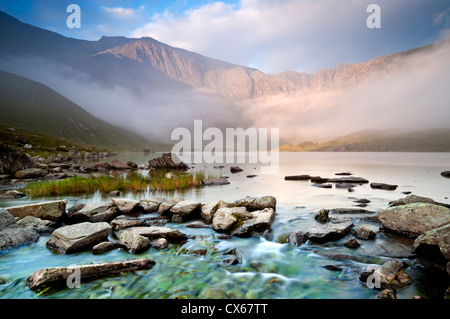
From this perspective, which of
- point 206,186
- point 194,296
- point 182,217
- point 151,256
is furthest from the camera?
point 206,186

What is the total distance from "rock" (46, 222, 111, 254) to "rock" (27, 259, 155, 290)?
2381 mm

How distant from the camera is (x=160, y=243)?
9758 millimetres

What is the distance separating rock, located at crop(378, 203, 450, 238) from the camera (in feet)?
32.2

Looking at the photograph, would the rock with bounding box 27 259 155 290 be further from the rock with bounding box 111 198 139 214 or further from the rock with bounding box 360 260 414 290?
the rock with bounding box 111 198 139 214

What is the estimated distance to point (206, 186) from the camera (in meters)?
30.5

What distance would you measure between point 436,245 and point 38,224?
1801 cm


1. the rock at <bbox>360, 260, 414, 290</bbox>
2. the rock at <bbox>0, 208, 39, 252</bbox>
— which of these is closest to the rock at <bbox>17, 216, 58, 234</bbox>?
the rock at <bbox>0, 208, 39, 252</bbox>

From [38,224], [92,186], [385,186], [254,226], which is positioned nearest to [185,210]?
[254,226]

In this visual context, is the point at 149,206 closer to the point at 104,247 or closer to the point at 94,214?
the point at 94,214

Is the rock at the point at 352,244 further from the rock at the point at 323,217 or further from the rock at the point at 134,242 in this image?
the rock at the point at 134,242
